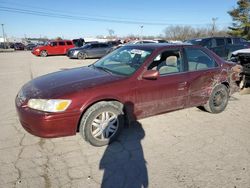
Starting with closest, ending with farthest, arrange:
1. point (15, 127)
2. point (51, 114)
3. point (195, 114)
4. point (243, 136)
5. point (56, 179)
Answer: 1. point (56, 179)
2. point (51, 114)
3. point (243, 136)
4. point (15, 127)
5. point (195, 114)

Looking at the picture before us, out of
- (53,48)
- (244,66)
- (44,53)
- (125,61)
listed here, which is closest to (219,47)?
(244,66)

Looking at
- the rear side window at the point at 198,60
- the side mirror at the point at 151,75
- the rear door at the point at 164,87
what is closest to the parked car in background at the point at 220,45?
the rear side window at the point at 198,60

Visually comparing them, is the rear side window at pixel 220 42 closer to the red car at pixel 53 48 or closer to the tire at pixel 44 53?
the red car at pixel 53 48

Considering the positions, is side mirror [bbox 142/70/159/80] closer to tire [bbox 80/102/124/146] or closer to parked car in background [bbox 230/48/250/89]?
tire [bbox 80/102/124/146]

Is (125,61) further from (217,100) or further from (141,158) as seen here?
(217,100)

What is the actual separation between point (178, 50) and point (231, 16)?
44.7 metres

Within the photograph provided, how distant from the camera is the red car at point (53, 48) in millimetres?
22406

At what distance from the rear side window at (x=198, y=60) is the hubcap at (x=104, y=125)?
6.20 feet

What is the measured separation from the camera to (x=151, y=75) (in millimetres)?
3541

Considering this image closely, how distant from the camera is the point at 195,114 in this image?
4805mm

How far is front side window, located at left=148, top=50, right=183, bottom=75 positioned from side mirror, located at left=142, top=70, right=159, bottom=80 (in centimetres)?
24

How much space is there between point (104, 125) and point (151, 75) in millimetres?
1124

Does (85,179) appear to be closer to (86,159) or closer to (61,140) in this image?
(86,159)

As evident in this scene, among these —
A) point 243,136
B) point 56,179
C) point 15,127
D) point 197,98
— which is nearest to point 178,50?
point 197,98
